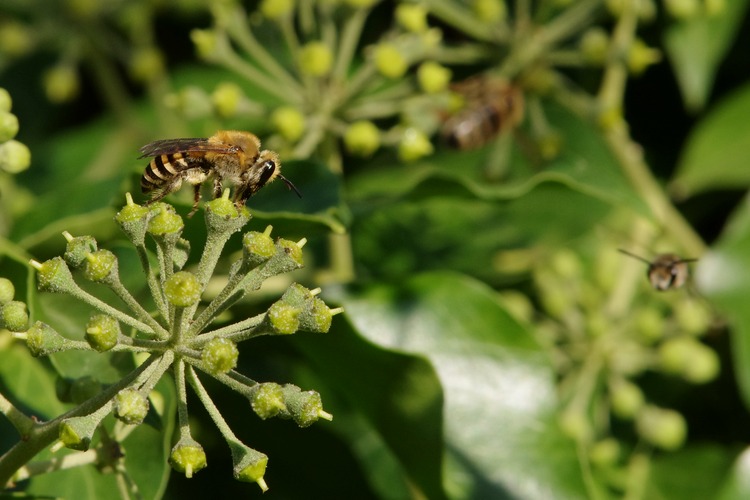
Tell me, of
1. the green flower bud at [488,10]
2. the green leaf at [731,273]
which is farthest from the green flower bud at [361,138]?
the green leaf at [731,273]

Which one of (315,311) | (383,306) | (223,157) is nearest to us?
(315,311)

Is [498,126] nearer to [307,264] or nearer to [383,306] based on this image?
[307,264]

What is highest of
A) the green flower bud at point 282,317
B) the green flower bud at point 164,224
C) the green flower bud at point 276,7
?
the green flower bud at point 276,7

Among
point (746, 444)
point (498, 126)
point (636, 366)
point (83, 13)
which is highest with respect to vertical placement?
point (83, 13)

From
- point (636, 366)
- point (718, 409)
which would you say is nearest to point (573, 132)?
point (636, 366)

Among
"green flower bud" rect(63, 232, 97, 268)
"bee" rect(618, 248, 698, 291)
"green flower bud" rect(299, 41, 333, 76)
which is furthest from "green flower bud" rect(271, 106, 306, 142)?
"green flower bud" rect(63, 232, 97, 268)

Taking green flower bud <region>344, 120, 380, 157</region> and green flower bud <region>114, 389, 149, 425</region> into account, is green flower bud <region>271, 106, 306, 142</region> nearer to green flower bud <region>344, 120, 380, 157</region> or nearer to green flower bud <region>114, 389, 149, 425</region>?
green flower bud <region>344, 120, 380, 157</region>

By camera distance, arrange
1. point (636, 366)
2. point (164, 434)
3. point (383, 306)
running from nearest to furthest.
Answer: point (164, 434) → point (383, 306) → point (636, 366)

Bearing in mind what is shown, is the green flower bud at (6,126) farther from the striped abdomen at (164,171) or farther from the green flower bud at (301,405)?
the green flower bud at (301,405)
